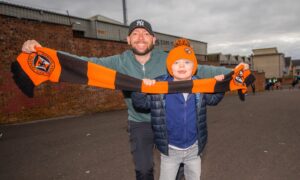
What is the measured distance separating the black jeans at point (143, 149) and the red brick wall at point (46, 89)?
8.89 metres

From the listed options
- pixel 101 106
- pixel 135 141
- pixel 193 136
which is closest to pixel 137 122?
pixel 135 141

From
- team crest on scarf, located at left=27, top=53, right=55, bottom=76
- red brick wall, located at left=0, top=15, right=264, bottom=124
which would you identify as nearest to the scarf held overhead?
team crest on scarf, located at left=27, top=53, right=55, bottom=76

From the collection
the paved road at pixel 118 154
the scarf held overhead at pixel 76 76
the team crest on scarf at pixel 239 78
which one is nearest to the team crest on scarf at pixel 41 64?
the scarf held overhead at pixel 76 76

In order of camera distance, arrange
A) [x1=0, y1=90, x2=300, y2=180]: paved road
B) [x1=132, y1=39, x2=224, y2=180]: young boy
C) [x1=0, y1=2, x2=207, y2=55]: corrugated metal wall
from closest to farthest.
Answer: [x1=132, y1=39, x2=224, y2=180]: young boy < [x1=0, y1=90, x2=300, y2=180]: paved road < [x1=0, y1=2, x2=207, y2=55]: corrugated metal wall

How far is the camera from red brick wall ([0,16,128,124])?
9938 mm

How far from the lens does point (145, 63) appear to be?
2977 mm

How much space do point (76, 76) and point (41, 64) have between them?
0.40m

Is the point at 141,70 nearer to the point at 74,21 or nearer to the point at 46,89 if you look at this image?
the point at 46,89

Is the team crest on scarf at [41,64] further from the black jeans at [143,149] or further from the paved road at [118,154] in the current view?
the paved road at [118,154]

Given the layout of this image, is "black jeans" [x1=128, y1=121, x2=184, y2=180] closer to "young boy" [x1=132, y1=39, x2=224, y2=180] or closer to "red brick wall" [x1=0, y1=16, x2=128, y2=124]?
"young boy" [x1=132, y1=39, x2=224, y2=180]

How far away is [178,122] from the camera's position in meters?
2.54

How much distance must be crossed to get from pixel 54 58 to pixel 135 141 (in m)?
1.33

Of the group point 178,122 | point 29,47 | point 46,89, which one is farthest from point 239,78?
point 46,89

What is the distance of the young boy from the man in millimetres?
252
